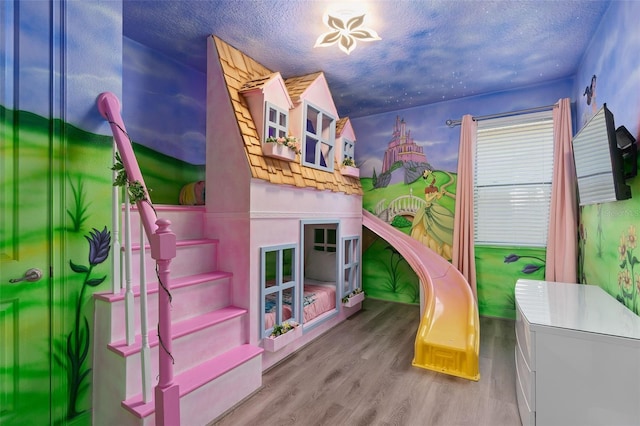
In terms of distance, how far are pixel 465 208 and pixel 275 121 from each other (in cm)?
253

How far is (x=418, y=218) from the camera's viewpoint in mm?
4184

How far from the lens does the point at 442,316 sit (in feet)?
9.45

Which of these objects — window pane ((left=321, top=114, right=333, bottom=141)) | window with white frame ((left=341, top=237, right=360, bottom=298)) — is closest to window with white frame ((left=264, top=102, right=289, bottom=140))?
window pane ((left=321, top=114, right=333, bottom=141))

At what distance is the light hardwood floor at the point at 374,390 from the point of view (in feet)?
6.21

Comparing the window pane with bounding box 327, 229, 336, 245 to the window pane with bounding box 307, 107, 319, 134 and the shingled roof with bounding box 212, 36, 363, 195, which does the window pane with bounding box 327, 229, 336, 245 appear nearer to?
the shingled roof with bounding box 212, 36, 363, 195

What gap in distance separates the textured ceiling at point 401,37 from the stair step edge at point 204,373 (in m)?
2.45

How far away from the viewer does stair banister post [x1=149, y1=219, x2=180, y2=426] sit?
1375mm

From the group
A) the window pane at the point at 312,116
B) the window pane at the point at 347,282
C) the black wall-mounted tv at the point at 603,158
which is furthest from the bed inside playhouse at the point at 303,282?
the black wall-mounted tv at the point at 603,158

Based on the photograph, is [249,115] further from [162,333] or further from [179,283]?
[162,333]

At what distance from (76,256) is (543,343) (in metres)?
2.52

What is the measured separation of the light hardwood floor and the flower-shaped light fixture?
8.69ft

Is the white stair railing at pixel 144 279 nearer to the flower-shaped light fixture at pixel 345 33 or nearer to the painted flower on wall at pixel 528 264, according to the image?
the flower-shaped light fixture at pixel 345 33

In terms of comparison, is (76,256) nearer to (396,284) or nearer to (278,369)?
(278,369)

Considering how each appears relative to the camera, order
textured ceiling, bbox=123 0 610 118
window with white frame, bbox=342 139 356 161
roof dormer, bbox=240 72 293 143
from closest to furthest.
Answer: textured ceiling, bbox=123 0 610 118, roof dormer, bbox=240 72 293 143, window with white frame, bbox=342 139 356 161
